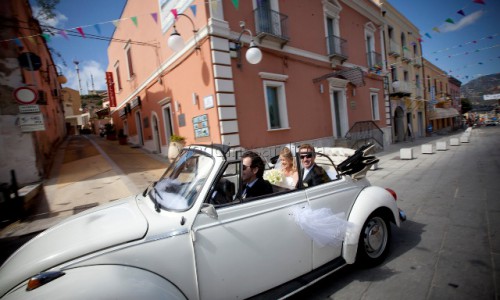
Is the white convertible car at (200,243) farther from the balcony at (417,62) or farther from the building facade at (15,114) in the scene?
the balcony at (417,62)

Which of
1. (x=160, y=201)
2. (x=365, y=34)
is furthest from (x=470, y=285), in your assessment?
(x=365, y=34)

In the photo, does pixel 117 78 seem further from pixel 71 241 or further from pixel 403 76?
pixel 403 76

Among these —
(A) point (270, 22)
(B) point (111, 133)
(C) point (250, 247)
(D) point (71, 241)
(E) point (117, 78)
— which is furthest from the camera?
(B) point (111, 133)

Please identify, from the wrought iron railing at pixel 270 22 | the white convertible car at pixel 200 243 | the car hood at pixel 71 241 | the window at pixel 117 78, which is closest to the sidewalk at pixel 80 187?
the car hood at pixel 71 241

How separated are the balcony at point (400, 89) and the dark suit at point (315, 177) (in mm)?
19571

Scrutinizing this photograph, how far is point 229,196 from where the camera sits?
2.12 meters

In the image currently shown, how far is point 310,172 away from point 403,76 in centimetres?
2396

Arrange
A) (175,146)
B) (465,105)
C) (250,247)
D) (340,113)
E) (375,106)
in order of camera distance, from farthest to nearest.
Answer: (465,105), (375,106), (340,113), (175,146), (250,247)

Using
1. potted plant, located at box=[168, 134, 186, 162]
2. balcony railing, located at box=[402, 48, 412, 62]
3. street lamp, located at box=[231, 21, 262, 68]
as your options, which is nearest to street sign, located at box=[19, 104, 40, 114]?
potted plant, located at box=[168, 134, 186, 162]

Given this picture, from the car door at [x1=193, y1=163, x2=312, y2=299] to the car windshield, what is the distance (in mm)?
245

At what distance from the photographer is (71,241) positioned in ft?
5.60

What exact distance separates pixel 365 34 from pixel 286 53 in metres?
8.95

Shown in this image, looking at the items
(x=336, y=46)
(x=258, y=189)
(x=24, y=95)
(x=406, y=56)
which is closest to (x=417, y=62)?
(x=406, y=56)

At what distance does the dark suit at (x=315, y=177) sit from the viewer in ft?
8.38
